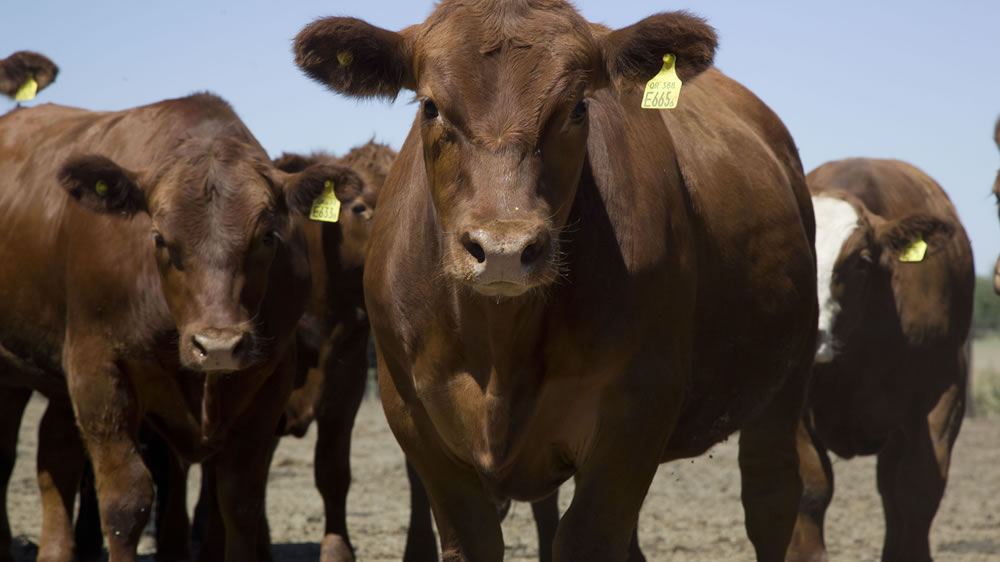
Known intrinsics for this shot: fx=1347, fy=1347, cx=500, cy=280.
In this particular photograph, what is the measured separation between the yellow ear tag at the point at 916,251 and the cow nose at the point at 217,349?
436 cm

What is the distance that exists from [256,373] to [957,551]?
4639 mm

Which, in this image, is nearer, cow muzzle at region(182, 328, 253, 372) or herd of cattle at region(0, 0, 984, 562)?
herd of cattle at region(0, 0, 984, 562)

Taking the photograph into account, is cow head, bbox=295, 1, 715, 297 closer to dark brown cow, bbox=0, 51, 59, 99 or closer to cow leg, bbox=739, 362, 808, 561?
cow leg, bbox=739, 362, 808, 561

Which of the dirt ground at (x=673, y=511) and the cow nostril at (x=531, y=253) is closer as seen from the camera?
the cow nostril at (x=531, y=253)

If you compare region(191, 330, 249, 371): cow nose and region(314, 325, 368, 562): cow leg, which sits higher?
region(191, 330, 249, 371): cow nose

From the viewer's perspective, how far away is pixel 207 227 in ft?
18.3

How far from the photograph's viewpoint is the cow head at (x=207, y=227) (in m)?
5.38

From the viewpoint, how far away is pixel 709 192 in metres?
4.89

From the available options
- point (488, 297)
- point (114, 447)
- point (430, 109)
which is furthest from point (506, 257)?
point (114, 447)

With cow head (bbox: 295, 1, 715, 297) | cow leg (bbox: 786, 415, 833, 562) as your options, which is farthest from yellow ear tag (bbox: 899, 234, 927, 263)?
cow head (bbox: 295, 1, 715, 297)

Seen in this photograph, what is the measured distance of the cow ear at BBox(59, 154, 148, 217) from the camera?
18.7ft

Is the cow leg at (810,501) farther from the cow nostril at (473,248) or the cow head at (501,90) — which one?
the cow nostril at (473,248)

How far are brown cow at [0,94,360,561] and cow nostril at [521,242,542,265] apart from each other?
2189mm

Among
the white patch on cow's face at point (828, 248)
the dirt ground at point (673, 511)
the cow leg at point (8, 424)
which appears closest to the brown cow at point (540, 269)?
the white patch on cow's face at point (828, 248)
